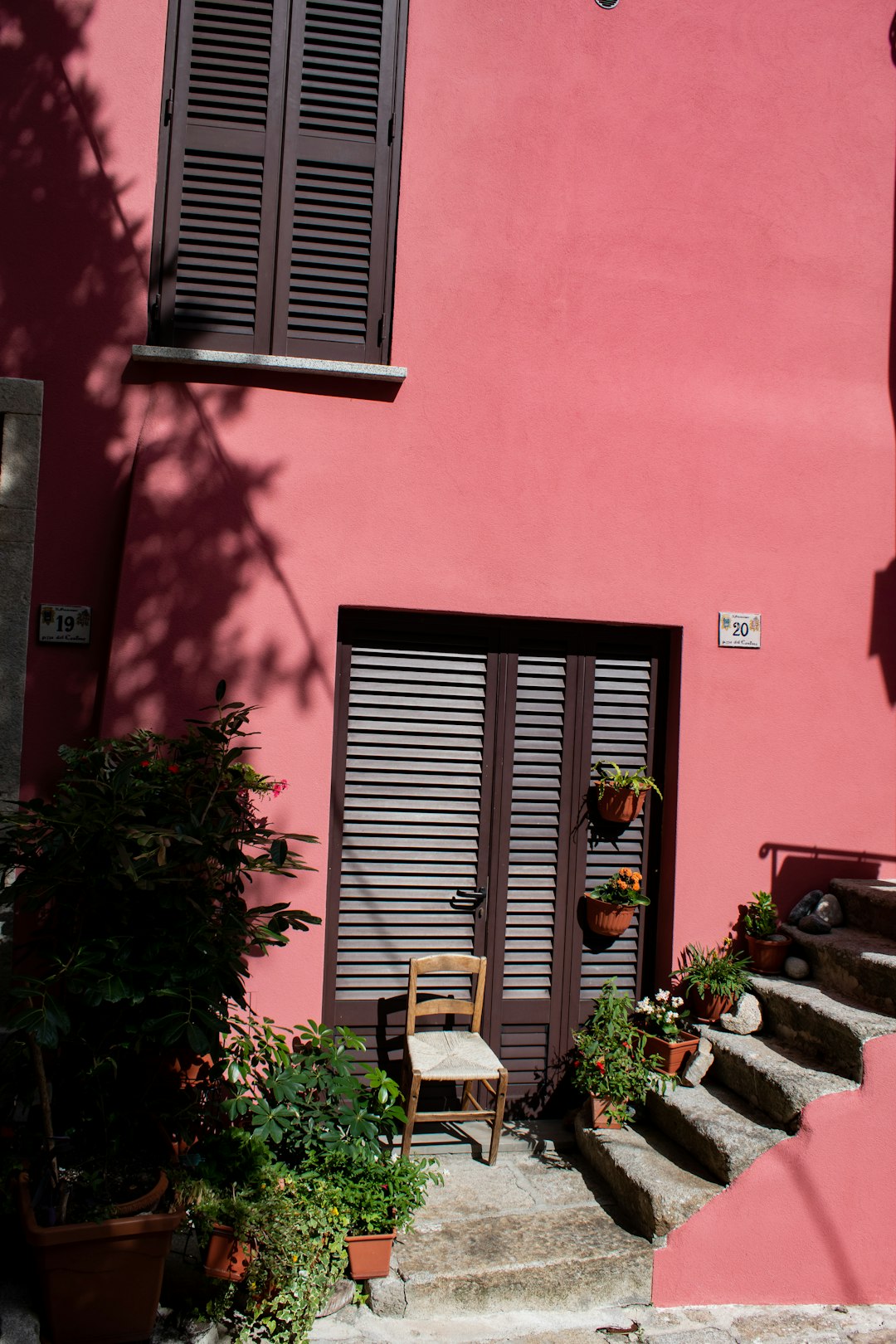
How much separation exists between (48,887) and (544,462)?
115 inches

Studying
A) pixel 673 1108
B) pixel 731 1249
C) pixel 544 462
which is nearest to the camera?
pixel 731 1249

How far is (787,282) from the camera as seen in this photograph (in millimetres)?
5242

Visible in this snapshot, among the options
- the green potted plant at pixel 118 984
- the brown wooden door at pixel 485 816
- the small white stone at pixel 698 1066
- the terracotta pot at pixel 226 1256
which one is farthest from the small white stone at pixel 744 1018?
the terracotta pot at pixel 226 1256

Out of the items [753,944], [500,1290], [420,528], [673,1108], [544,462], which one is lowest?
[500,1290]

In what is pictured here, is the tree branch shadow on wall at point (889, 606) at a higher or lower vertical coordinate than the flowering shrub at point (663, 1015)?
higher

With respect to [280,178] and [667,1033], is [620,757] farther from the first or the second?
[280,178]

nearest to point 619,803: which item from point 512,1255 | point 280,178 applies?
point 512,1255

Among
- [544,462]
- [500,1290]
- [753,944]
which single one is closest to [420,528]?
[544,462]

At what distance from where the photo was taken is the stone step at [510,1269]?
387 centimetres

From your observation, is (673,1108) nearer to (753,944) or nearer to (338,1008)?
(753,944)

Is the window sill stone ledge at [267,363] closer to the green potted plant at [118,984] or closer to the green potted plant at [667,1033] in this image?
the green potted plant at [118,984]

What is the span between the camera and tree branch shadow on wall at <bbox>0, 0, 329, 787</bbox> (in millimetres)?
4578

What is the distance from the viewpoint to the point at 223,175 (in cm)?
479

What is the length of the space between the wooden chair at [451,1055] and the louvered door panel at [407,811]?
6.2 inches
